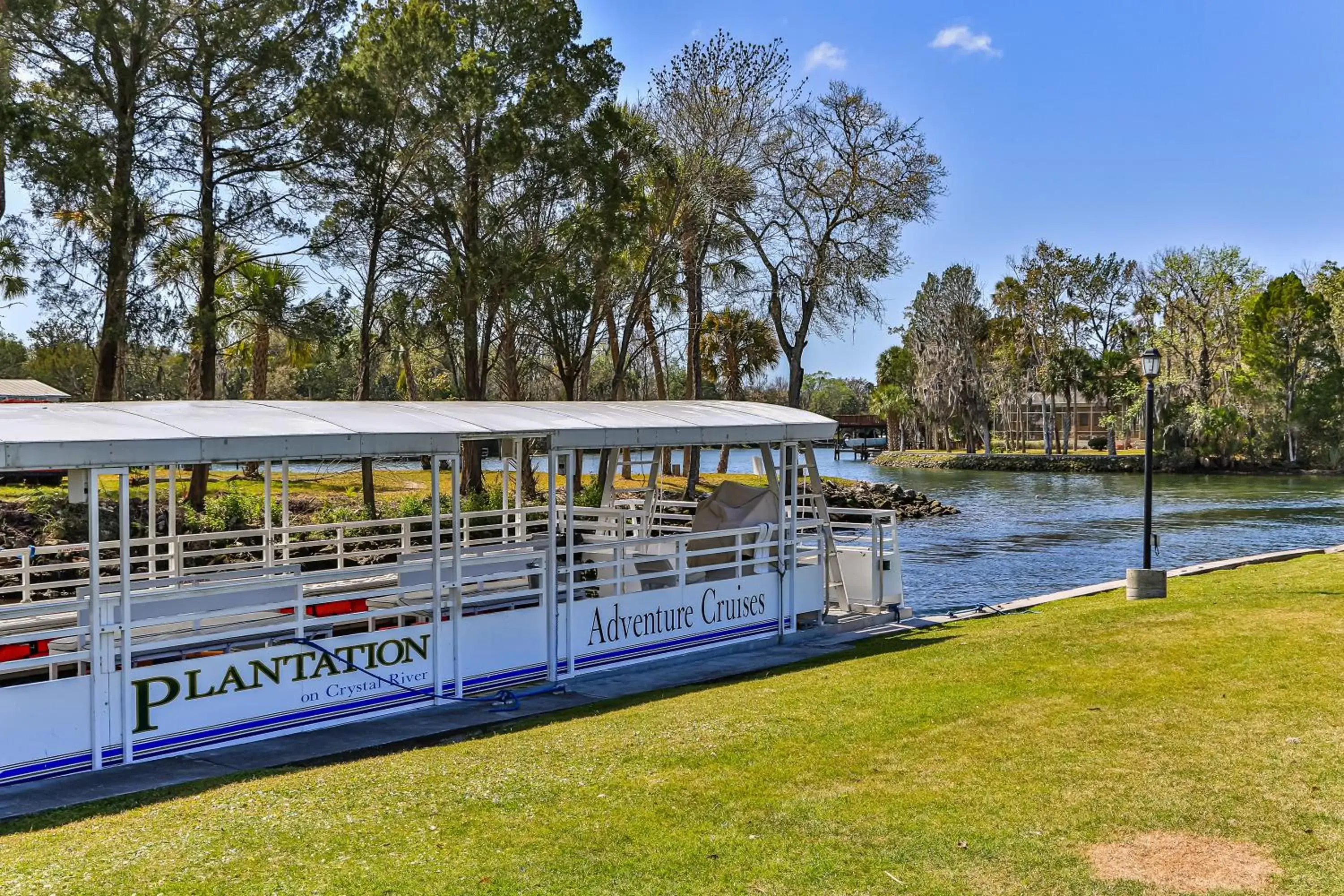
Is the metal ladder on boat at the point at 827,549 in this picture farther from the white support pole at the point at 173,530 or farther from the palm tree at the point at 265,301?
the palm tree at the point at 265,301

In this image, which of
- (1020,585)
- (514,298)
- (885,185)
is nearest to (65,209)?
(514,298)

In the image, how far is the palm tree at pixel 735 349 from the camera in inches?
2416

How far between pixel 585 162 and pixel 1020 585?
16.7m

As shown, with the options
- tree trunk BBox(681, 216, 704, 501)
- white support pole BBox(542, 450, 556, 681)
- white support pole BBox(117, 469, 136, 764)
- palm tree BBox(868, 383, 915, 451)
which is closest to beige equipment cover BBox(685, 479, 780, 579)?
white support pole BBox(542, 450, 556, 681)

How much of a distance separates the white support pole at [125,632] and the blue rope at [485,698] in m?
1.44

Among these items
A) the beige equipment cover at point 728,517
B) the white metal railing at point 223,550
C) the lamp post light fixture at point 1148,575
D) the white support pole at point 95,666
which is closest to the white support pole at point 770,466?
the beige equipment cover at point 728,517

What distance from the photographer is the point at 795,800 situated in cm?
730

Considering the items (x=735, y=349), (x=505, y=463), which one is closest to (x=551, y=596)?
(x=505, y=463)

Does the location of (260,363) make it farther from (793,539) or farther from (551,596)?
(551,596)

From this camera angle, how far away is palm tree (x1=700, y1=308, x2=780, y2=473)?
61.4 meters

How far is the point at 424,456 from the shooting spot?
1071 cm

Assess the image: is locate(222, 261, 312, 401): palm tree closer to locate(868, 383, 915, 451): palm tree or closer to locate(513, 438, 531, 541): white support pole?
locate(513, 438, 531, 541): white support pole

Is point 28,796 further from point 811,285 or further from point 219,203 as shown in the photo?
point 811,285

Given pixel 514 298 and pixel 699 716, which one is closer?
pixel 699 716
